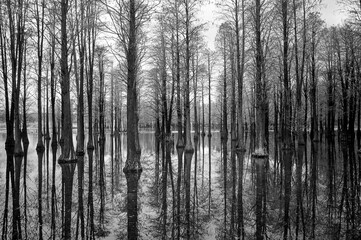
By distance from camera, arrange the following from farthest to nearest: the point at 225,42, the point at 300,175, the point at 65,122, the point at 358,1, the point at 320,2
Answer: the point at 225,42 → the point at 320,2 → the point at 358,1 → the point at 65,122 → the point at 300,175

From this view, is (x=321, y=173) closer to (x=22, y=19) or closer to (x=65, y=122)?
(x=65, y=122)

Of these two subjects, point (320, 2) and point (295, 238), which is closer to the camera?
point (295, 238)

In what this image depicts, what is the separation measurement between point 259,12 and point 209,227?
15401 mm

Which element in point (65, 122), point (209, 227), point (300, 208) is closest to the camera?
point (209, 227)

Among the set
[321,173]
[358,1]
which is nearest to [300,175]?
[321,173]

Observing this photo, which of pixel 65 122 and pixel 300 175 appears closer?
pixel 300 175

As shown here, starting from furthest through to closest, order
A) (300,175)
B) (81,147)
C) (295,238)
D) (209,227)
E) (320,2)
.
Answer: (320,2) < (81,147) < (300,175) < (209,227) < (295,238)

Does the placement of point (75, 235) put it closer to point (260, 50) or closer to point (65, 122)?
point (65, 122)

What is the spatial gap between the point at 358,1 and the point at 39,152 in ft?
78.1

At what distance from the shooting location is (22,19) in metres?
19.8

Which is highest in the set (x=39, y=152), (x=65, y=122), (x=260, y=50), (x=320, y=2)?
(x=320, y=2)

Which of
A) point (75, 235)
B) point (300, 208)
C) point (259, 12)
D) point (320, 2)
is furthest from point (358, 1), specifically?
point (75, 235)

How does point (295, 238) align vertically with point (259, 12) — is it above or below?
below

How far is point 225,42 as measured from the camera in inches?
1086
